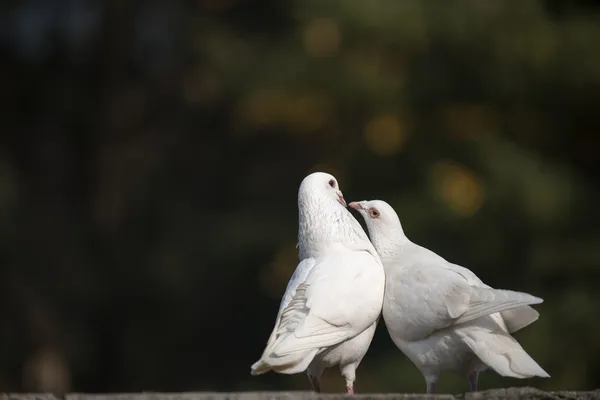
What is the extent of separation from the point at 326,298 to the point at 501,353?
62 centimetres

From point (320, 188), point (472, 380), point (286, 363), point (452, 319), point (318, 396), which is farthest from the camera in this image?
point (320, 188)

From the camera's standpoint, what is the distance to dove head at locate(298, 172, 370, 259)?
4.24m

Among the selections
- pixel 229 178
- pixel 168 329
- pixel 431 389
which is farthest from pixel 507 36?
pixel 431 389

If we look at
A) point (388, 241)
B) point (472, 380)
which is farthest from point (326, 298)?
point (472, 380)

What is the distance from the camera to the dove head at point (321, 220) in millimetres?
4238

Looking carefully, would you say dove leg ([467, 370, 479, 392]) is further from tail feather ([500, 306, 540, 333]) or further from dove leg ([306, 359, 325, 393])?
dove leg ([306, 359, 325, 393])

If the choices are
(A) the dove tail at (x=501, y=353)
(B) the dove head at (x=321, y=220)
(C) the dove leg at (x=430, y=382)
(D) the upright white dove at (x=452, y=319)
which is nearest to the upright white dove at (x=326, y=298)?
(B) the dove head at (x=321, y=220)

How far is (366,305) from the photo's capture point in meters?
3.99

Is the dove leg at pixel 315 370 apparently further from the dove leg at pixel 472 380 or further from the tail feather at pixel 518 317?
the tail feather at pixel 518 317

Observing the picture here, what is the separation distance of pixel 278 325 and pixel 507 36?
6.46m

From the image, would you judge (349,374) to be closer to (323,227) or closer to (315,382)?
(315,382)

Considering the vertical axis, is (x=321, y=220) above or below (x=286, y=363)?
above

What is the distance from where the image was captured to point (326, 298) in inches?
155

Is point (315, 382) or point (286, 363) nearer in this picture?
point (286, 363)
